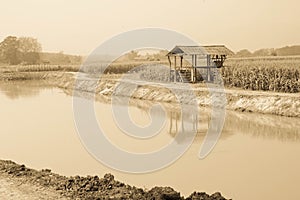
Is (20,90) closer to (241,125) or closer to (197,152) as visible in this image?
(241,125)

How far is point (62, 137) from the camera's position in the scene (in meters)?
10.7

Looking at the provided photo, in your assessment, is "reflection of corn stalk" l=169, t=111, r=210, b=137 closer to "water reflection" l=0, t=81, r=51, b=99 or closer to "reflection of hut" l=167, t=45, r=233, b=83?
"reflection of hut" l=167, t=45, r=233, b=83

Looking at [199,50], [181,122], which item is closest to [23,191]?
[181,122]

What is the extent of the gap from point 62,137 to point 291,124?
6.12m

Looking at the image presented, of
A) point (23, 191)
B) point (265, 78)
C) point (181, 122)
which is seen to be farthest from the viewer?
point (265, 78)

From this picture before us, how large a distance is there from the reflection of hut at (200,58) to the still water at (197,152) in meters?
6.20

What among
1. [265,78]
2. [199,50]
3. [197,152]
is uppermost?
[199,50]

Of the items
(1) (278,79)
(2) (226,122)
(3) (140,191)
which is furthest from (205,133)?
(1) (278,79)

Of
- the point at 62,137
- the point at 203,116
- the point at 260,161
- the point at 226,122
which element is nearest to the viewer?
the point at 260,161

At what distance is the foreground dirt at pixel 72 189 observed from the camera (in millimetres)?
5555

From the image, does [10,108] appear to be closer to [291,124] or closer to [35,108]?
[35,108]

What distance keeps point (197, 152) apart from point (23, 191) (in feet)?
13.1

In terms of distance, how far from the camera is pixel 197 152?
891 cm

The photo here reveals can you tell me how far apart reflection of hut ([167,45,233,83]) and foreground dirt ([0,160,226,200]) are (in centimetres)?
1436
